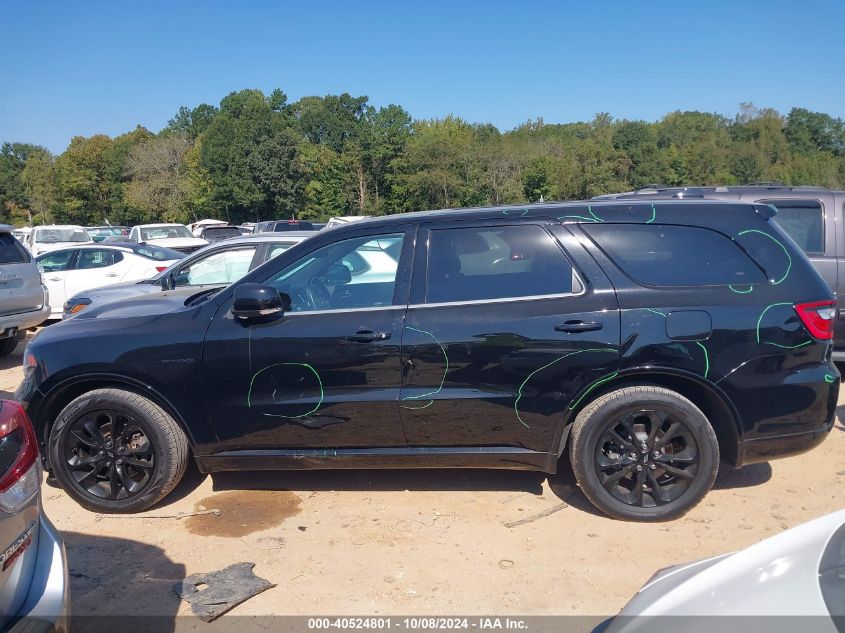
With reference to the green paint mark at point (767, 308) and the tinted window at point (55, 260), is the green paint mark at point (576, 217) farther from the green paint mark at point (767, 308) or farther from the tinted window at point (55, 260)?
the tinted window at point (55, 260)

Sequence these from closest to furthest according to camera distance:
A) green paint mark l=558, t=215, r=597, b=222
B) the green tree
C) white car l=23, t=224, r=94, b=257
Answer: green paint mark l=558, t=215, r=597, b=222 → white car l=23, t=224, r=94, b=257 → the green tree

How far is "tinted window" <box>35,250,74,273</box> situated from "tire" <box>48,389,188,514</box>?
8370 millimetres

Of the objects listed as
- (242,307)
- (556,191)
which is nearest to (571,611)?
(242,307)

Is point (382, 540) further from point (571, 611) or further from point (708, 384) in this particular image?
point (708, 384)

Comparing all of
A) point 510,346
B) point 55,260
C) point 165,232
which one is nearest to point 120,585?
point 510,346

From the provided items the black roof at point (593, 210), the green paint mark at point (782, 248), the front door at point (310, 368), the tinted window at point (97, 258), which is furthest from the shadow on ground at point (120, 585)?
the tinted window at point (97, 258)

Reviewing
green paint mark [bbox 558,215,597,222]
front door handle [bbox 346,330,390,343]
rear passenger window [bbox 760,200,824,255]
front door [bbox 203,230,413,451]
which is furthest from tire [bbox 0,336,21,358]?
rear passenger window [bbox 760,200,824,255]

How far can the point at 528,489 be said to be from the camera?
4.58 m

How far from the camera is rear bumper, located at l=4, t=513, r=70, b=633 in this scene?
226cm

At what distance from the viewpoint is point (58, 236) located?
2122 cm

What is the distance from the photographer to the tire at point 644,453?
3965 millimetres

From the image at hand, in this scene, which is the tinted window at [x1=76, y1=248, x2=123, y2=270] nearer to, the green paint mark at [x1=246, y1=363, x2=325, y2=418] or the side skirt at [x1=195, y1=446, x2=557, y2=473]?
the side skirt at [x1=195, y1=446, x2=557, y2=473]

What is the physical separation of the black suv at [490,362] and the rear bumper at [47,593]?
1655 mm

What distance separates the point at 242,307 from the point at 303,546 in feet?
4.58
